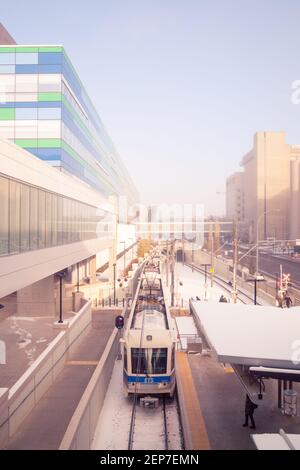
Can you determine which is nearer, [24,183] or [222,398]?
[222,398]

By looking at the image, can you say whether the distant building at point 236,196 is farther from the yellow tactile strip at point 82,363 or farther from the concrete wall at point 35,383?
the concrete wall at point 35,383

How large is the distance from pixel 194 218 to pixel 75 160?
100m

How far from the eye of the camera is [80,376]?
16.8 metres

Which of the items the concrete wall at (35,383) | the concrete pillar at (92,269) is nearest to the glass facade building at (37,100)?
the concrete pillar at (92,269)

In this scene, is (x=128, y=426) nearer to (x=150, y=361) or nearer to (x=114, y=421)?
(x=114, y=421)

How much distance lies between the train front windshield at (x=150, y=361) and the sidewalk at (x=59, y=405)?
2.40 metres

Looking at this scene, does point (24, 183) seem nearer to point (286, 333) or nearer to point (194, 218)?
point (286, 333)

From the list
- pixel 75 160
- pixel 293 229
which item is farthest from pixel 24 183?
pixel 293 229

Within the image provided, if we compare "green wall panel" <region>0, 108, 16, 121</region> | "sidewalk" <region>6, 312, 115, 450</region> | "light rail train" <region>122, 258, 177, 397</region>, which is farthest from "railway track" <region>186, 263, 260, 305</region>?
"green wall panel" <region>0, 108, 16, 121</region>

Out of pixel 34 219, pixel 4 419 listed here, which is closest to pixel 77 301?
pixel 34 219

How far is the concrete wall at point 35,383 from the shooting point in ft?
36.3

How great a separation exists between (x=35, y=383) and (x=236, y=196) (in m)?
162

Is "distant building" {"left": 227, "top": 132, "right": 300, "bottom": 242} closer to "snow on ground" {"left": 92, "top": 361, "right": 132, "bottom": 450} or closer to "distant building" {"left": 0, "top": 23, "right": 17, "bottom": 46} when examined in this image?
"distant building" {"left": 0, "top": 23, "right": 17, "bottom": 46}

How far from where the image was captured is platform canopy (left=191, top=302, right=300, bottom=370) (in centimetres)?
1077
